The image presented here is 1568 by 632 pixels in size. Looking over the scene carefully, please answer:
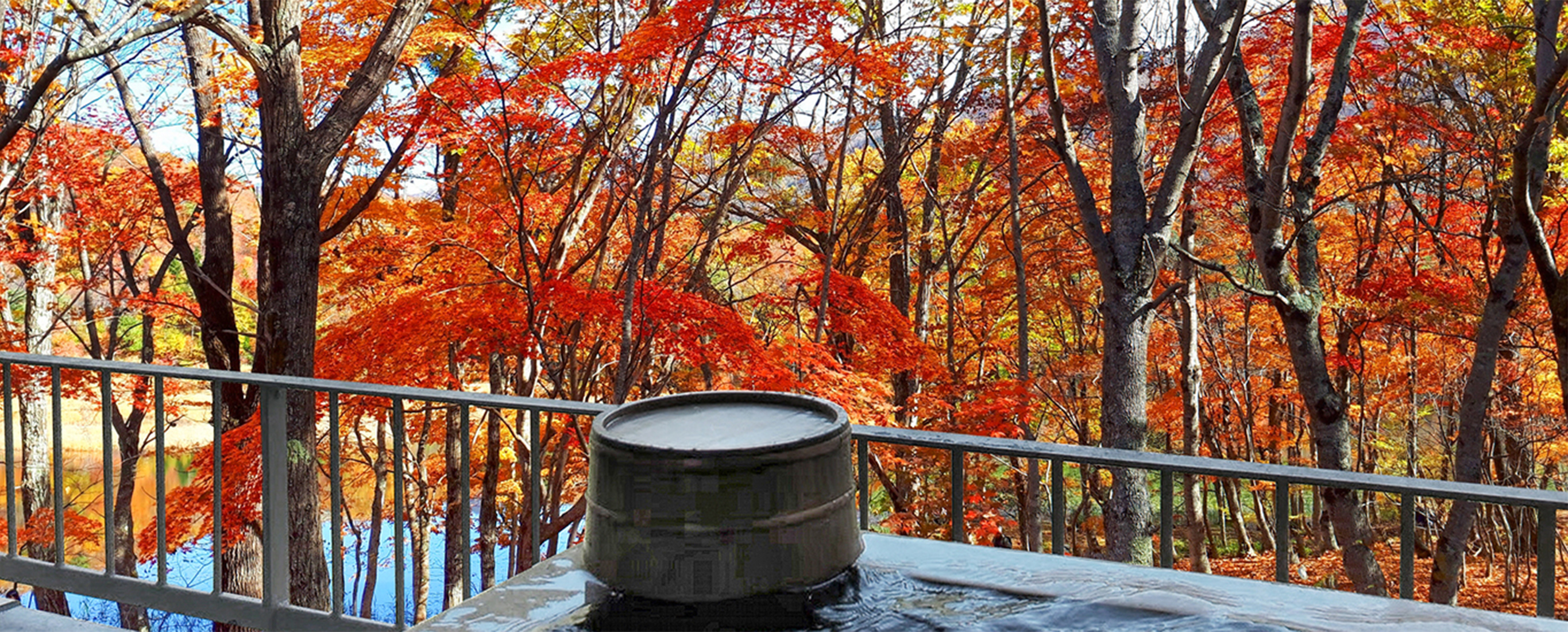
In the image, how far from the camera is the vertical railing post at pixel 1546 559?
157 centimetres

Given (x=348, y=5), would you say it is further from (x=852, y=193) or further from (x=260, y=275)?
(x=852, y=193)

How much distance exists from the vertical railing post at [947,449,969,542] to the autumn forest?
2.45 meters

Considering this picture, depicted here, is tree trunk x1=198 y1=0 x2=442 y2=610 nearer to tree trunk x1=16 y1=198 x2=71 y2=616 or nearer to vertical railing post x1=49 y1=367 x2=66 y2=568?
vertical railing post x1=49 y1=367 x2=66 y2=568

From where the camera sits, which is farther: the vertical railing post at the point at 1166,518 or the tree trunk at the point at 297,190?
the tree trunk at the point at 297,190

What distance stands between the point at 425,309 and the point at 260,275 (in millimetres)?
1143

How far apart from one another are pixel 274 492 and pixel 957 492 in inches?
67.0

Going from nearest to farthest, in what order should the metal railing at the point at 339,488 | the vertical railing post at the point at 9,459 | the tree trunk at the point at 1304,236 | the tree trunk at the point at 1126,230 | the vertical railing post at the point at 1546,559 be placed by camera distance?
the vertical railing post at the point at 1546,559
the metal railing at the point at 339,488
the vertical railing post at the point at 9,459
the tree trunk at the point at 1304,236
the tree trunk at the point at 1126,230

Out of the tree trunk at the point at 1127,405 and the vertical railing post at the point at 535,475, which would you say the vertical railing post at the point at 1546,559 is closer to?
the vertical railing post at the point at 535,475

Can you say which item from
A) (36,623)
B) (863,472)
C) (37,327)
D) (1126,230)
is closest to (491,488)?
A: (37,327)

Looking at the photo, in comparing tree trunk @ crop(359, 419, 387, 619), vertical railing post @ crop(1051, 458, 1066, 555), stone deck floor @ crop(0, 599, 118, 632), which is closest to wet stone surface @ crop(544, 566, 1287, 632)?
vertical railing post @ crop(1051, 458, 1066, 555)

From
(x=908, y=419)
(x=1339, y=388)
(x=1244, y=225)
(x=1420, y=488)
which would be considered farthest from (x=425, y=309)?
(x=1339, y=388)

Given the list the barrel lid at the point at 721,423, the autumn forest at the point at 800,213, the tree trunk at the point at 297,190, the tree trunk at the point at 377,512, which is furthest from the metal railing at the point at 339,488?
the tree trunk at the point at 377,512

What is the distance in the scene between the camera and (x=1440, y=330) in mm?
10062

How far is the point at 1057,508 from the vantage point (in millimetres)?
2053
